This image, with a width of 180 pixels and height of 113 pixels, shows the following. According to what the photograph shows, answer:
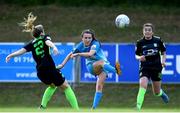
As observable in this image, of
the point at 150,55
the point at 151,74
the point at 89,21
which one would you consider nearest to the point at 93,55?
the point at 150,55

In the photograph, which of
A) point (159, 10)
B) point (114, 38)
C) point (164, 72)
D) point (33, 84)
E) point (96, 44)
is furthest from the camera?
point (159, 10)

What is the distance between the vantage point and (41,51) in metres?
17.7

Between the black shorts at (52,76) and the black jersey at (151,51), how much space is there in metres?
2.00

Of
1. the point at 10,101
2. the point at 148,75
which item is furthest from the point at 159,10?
the point at 148,75

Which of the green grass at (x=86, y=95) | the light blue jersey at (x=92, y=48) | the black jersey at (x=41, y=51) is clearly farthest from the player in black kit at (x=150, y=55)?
the green grass at (x=86, y=95)

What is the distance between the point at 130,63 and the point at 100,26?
18.1ft

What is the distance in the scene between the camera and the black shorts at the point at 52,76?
58.4 ft

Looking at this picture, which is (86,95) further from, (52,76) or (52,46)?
(52,46)

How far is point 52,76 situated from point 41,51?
64 cm

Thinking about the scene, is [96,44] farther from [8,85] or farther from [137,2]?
[137,2]

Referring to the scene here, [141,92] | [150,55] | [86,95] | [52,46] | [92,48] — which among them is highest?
[52,46]

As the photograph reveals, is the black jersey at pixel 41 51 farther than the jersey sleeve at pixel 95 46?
No

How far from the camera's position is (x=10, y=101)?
23.6 m

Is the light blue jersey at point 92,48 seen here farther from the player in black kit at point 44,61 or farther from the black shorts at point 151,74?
the black shorts at point 151,74
